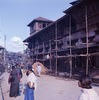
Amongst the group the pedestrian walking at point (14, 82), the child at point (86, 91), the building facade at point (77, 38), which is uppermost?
the building facade at point (77, 38)

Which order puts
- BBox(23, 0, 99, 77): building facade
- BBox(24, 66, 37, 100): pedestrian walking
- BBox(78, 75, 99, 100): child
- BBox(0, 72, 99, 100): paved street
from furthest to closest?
1. BBox(23, 0, 99, 77): building facade
2. BBox(0, 72, 99, 100): paved street
3. BBox(24, 66, 37, 100): pedestrian walking
4. BBox(78, 75, 99, 100): child

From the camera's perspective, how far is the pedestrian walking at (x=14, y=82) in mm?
12219

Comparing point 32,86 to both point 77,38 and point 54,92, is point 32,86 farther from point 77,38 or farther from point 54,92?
point 77,38

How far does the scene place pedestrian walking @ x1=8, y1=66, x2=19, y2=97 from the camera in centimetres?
1222

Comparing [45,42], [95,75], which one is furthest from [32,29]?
[95,75]

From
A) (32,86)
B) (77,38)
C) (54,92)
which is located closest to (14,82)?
(54,92)

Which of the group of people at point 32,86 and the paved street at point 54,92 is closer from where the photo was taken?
the group of people at point 32,86

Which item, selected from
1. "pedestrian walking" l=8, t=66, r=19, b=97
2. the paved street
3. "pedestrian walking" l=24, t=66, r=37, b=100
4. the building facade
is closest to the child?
"pedestrian walking" l=24, t=66, r=37, b=100

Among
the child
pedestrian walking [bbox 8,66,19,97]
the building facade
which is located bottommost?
pedestrian walking [bbox 8,66,19,97]

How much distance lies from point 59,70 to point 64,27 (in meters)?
5.32

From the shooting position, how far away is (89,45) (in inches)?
831

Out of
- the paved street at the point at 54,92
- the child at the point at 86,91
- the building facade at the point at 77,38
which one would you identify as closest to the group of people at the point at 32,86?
the child at the point at 86,91

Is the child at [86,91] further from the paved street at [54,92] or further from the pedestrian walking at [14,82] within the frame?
the pedestrian walking at [14,82]

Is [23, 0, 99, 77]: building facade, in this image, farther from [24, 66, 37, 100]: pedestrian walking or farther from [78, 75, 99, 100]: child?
[78, 75, 99, 100]: child
